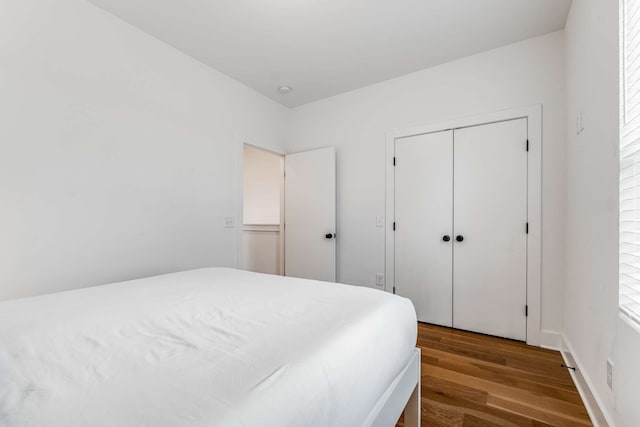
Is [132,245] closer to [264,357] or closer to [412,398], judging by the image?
[264,357]

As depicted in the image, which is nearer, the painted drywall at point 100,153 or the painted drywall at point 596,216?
the painted drywall at point 596,216

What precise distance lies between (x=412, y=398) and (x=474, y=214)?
1780 millimetres

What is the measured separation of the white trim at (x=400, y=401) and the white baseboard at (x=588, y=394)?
0.83 metres

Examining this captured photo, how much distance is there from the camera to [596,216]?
1.45 meters

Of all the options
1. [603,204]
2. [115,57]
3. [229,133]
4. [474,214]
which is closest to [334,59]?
[229,133]

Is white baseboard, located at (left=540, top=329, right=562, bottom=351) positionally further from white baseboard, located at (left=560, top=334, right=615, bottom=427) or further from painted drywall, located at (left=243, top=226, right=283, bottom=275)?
painted drywall, located at (left=243, top=226, right=283, bottom=275)

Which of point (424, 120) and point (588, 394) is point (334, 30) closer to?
point (424, 120)

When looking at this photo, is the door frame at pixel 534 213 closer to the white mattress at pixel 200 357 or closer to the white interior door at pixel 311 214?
the white mattress at pixel 200 357

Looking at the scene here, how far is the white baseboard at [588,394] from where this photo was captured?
1.29 metres

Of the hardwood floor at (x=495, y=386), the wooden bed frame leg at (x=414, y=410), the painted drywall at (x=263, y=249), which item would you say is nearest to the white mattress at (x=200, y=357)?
the wooden bed frame leg at (x=414, y=410)

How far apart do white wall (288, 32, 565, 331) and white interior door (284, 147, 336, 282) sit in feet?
0.45

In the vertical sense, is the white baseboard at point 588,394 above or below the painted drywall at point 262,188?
below

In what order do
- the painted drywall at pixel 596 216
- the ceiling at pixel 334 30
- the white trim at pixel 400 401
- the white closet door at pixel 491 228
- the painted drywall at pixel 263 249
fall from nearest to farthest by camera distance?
the white trim at pixel 400 401, the painted drywall at pixel 596 216, the ceiling at pixel 334 30, the white closet door at pixel 491 228, the painted drywall at pixel 263 249

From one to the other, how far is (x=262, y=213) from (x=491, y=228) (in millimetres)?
3157
